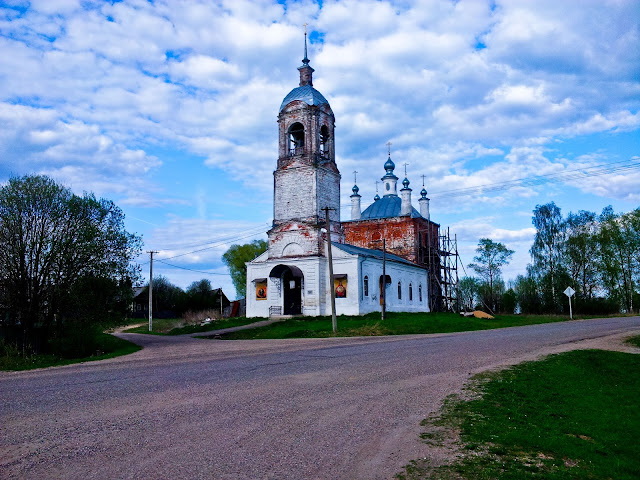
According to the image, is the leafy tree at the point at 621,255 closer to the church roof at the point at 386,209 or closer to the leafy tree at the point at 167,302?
the church roof at the point at 386,209

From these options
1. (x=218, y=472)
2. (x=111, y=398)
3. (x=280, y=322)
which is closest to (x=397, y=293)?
(x=280, y=322)

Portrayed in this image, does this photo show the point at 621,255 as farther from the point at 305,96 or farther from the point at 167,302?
the point at 167,302

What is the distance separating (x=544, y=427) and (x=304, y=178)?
1231 inches

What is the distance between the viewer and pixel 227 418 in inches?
292

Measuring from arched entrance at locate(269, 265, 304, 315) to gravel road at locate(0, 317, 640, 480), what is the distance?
22.4 m

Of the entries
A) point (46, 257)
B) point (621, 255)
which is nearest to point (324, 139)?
point (46, 257)

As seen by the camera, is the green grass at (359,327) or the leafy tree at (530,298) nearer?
the green grass at (359,327)

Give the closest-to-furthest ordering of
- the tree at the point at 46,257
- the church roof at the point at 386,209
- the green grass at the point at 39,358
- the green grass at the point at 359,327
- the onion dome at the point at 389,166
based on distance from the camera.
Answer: the green grass at the point at 39,358, the tree at the point at 46,257, the green grass at the point at 359,327, the church roof at the point at 386,209, the onion dome at the point at 389,166

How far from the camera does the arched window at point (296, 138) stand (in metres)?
39.1

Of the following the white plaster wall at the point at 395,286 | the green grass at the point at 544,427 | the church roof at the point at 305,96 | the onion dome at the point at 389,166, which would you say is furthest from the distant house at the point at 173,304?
the green grass at the point at 544,427

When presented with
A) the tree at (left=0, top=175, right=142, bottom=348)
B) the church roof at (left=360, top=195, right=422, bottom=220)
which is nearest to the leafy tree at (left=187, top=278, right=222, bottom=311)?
the church roof at (left=360, top=195, right=422, bottom=220)

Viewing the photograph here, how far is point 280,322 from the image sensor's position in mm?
32844

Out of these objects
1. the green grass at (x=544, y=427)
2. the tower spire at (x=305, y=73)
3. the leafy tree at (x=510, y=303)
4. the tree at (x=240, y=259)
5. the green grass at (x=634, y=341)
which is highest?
the tower spire at (x=305, y=73)

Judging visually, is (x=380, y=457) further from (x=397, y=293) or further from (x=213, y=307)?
(x=213, y=307)
